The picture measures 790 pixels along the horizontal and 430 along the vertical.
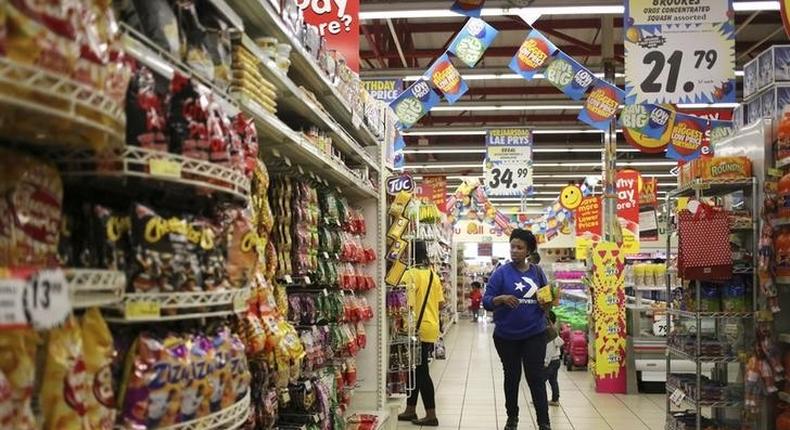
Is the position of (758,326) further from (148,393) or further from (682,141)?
(682,141)

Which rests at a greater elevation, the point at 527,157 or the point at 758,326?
the point at 527,157

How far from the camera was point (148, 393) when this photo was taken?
1.60 m

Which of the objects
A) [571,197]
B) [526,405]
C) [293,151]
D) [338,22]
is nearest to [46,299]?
[293,151]

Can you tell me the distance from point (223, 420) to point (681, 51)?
650 centimetres

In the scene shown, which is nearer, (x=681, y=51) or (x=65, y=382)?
(x=65, y=382)

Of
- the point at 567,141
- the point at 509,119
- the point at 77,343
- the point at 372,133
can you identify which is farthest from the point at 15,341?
the point at 567,141

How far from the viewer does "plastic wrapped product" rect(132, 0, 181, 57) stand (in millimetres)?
1811

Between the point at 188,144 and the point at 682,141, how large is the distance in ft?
32.2

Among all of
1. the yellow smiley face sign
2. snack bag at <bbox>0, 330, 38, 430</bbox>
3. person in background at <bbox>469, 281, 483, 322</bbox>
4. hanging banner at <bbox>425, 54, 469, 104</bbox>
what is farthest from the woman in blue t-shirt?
person in background at <bbox>469, 281, 483, 322</bbox>

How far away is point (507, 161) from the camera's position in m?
15.8

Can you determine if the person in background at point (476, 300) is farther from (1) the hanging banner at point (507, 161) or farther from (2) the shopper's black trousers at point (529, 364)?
(2) the shopper's black trousers at point (529, 364)

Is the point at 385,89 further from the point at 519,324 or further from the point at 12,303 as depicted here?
the point at 12,303

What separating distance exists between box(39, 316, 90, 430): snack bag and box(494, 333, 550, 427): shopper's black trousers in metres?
4.65

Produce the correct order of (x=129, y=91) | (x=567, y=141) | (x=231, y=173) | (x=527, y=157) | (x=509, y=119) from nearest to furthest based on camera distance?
(x=129, y=91)
(x=231, y=173)
(x=527, y=157)
(x=509, y=119)
(x=567, y=141)
